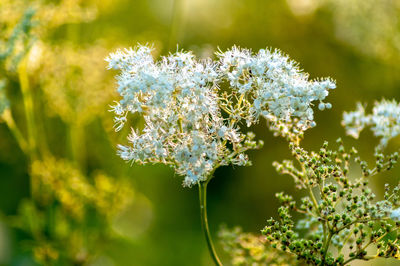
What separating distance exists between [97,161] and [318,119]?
274 cm

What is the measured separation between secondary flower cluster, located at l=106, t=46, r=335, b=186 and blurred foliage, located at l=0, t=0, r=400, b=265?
624mm

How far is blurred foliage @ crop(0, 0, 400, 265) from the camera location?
2.68m

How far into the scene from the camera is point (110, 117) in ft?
10.6

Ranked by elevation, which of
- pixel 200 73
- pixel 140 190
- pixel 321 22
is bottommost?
pixel 200 73

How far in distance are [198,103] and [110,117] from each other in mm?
1921

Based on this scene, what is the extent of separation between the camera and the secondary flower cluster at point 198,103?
4.62 ft

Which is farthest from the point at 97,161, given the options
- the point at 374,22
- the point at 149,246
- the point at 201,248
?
the point at 374,22

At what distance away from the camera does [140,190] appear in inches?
212

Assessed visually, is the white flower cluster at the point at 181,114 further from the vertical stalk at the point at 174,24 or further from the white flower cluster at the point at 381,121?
the vertical stalk at the point at 174,24

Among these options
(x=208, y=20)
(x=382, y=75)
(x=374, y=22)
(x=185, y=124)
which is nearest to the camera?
(x=185, y=124)

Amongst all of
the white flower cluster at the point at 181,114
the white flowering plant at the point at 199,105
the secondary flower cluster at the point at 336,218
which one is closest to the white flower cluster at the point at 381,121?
the secondary flower cluster at the point at 336,218

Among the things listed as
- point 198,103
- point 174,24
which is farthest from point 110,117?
point 198,103

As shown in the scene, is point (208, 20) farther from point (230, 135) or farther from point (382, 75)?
point (230, 135)

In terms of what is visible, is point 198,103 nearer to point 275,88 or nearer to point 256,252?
point 275,88
